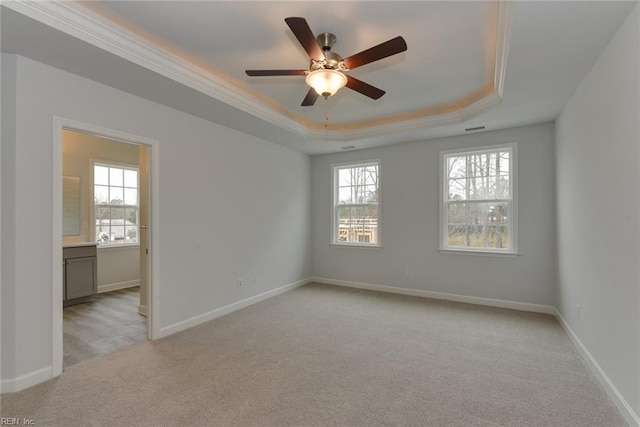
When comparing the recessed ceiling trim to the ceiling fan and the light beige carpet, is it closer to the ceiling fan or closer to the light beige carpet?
the ceiling fan

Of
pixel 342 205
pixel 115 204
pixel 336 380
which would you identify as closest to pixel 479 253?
pixel 342 205

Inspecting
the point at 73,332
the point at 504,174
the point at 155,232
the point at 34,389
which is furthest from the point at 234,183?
the point at 504,174

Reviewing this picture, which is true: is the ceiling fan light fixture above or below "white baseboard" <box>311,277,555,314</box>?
above

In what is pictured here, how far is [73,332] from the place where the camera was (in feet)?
11.5

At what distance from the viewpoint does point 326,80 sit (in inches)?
91.4

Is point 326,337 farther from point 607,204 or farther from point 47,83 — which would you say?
point 47,83

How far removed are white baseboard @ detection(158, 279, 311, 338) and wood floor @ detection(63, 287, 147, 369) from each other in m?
0.27

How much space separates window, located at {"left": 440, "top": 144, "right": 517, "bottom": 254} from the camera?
14.6 ft

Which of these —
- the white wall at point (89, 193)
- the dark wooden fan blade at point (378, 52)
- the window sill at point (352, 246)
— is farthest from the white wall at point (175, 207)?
the white wall at point (89, 193)

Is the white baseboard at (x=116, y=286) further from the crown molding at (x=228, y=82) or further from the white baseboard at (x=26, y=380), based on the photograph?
the crown molding at (x=228, y=82)

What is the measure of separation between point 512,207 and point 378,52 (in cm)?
337

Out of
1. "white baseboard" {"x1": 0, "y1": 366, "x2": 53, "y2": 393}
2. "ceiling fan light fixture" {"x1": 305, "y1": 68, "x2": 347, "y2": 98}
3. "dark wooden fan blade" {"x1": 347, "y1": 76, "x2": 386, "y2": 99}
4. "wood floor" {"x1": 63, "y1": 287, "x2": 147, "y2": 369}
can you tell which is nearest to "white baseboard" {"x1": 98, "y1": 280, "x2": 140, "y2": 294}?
"wood floor" {"x1": 63, "y1": 287, "x2": 147, "y2": 369}

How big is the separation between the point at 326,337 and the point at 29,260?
8.89ft

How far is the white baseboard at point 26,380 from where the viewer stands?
7.57 feet
